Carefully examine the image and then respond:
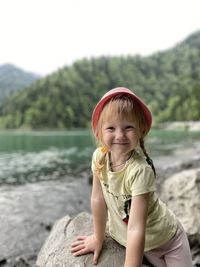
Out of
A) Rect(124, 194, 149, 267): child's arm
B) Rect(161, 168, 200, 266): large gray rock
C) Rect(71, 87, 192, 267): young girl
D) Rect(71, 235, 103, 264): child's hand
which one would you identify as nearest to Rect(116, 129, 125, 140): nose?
Rect(71, 87, 192, 267): young girl

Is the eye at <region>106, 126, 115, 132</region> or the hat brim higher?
the hat brim

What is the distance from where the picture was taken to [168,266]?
3.73 metres

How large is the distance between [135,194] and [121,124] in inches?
28.7

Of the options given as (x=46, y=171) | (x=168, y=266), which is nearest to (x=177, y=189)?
(x=168, y=266)

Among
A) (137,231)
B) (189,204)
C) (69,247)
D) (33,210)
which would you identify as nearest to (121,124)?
(137,231)

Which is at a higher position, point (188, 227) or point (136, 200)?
point (136, 200)

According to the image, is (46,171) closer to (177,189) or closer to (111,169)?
(177,189)

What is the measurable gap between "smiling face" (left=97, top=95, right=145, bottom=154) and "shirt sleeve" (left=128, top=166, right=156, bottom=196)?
1.00 feet

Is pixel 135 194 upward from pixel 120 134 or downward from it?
downward

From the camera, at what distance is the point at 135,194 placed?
328cm

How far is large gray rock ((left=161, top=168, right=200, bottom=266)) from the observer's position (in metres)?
7.69

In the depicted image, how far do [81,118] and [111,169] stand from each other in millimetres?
175285

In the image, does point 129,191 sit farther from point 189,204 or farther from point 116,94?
point 189,204

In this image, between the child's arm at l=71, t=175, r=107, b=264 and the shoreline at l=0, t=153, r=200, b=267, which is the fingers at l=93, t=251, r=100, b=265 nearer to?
the child's arm at l=71, t=175, r=107, b=264
